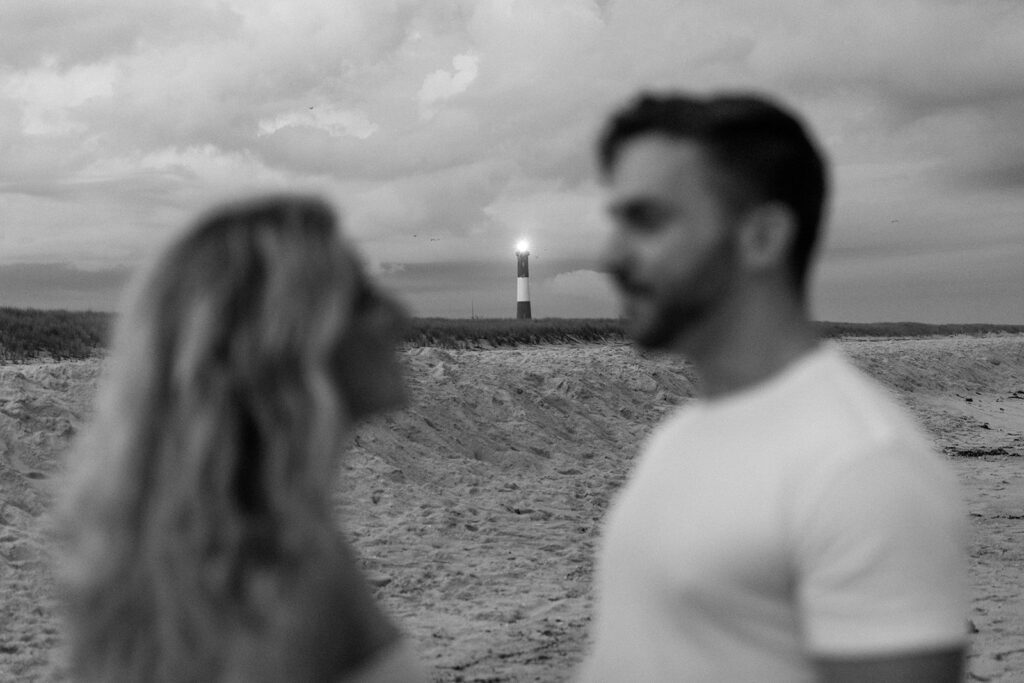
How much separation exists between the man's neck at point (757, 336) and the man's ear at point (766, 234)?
0.07 m

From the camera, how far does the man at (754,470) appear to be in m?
1.40

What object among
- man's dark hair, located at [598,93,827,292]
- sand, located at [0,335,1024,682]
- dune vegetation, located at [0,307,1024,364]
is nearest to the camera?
man's dark hair, located at [598,93,827,292]

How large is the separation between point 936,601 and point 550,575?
6927mm

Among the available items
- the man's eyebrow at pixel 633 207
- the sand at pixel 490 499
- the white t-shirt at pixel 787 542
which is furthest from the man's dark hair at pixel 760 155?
the sand at pixel 490 499

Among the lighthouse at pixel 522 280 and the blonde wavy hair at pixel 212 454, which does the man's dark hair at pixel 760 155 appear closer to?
the blonde wavy hair at pixel 212 454

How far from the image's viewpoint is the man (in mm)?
1403

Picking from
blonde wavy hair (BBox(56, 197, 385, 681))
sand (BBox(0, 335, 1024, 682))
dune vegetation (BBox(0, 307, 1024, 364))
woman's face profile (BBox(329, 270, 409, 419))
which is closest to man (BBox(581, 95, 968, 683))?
woman's face profile (BBox(329, 270, 409, 419))

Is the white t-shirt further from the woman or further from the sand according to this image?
the sand

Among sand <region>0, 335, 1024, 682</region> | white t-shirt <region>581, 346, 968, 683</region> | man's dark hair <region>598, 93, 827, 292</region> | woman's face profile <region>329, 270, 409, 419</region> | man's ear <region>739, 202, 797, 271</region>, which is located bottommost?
sand <region>0, 335, 1024, 682</region>

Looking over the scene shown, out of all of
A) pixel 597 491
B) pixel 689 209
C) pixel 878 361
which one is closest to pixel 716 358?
pixel 689 209

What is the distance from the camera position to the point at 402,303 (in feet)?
5.46

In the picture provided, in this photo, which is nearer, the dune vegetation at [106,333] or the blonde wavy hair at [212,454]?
the blonde wavy hair at [212,454]

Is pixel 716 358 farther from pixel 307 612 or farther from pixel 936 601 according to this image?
pixel 307 612

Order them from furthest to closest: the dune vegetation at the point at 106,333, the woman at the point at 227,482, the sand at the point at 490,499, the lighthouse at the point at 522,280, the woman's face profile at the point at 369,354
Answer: the lighthouse at the point at 522,280, the dune vegetation at the point at 106,333, the sand at the point at 490,499, the woman's face profile at the point at 369,354, the woman at the point at 227,482
